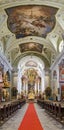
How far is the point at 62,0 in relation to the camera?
17.2 metres

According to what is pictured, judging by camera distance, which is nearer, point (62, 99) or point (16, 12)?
point (16, 12)

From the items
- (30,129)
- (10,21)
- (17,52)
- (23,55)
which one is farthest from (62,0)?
(23,55)

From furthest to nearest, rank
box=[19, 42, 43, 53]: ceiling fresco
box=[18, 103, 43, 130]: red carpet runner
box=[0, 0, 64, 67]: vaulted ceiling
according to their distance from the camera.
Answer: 1. box=[19, 42, 43, 53]: ceiling fresco
2. box=[0, 0, 64, 67]: vaulted ceiling
3. box=[18, 103, 43, 130]: red carpet runner

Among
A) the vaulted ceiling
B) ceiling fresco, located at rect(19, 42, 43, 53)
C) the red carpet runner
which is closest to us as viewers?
the red carpet runner

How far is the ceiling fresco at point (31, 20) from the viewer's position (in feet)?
64.6

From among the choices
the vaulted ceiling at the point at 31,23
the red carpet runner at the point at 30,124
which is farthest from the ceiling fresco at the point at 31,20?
the red carpet runner at the point at 30,124

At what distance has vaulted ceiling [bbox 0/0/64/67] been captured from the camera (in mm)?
18531

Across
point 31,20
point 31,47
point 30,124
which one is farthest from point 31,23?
point 30,124

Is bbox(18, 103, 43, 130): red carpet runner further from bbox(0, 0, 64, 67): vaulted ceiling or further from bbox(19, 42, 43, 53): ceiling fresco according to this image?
bbox(19, 42, 43, 53): ceiling fresco

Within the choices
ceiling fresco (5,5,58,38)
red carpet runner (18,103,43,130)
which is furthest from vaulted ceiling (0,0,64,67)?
red carpet runner (18,103,43,130)

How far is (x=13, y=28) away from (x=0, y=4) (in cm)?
643

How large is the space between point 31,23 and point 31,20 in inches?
34.8

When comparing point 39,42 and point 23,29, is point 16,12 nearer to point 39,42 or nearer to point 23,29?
point 23,29

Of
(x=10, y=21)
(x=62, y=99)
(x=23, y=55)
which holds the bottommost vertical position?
(x=62, y=99)
